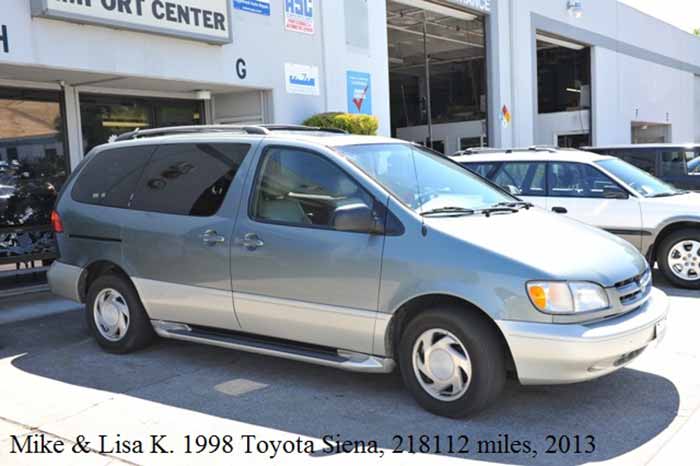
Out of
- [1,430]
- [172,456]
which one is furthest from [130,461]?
[1,430]

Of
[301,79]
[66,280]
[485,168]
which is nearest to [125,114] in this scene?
[301,79]

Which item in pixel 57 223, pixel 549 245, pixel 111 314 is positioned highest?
pixel 57 223

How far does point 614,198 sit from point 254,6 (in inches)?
258

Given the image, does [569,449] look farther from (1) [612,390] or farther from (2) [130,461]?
(2) [130,461]

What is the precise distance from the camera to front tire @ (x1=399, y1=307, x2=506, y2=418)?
172 inches

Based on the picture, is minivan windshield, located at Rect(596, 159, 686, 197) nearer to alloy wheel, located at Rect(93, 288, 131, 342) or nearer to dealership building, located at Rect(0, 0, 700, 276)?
dealership building, located at Rect(0, 0, 700, 276)

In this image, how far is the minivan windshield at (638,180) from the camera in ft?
29.8

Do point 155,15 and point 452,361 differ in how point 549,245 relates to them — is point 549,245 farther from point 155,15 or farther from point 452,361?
point 155,15

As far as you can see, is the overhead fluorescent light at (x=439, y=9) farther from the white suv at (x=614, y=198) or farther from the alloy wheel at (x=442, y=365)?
the alloy wheel at (x=442, y=365)

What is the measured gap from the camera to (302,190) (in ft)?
17.2

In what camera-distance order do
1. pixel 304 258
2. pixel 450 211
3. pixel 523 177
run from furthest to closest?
pixel 523 177 → pixel 304 258 → pixel 450 211

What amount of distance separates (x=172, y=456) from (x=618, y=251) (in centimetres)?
328

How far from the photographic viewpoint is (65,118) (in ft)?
35.8

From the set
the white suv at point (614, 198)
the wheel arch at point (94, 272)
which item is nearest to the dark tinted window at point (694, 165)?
the white suv at point (614, 198)
